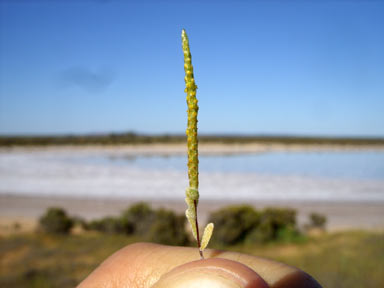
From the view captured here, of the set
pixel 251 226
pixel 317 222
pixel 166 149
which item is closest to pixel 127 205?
pixel 251 226

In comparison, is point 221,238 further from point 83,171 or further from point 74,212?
point 83,171

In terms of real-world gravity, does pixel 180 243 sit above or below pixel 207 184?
above

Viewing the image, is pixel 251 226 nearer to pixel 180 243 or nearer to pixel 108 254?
pixel 180 243

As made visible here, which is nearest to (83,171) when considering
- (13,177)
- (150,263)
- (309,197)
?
(13,177)

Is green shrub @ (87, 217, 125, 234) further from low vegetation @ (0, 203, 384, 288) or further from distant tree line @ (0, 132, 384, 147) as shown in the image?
distant tree line @ (0, 132, 384, 147)

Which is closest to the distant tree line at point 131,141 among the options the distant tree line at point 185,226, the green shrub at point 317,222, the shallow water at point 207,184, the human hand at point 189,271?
the shallow water at point 207,184
